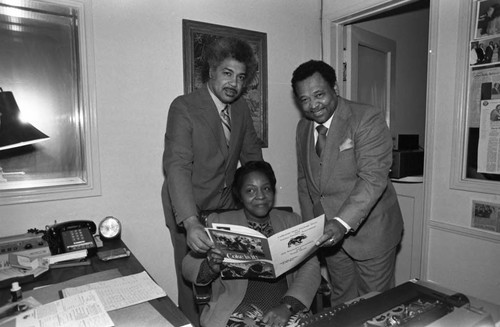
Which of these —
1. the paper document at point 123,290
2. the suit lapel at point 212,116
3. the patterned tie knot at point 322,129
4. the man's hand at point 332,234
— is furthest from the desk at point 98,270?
the patterned tie knot at point 322,129

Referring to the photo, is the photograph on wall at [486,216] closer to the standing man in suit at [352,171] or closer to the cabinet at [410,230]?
the cabinet at [410,230]

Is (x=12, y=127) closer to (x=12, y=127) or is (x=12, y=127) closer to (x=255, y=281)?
(x=12, y=127)

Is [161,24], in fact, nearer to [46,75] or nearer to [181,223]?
[46,75]

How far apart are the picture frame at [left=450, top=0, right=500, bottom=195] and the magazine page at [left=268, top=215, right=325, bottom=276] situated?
1288 millimetres

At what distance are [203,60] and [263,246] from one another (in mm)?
1601

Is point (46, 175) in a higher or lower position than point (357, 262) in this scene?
higher

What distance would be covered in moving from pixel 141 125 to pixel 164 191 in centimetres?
49

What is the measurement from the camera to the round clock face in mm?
1964

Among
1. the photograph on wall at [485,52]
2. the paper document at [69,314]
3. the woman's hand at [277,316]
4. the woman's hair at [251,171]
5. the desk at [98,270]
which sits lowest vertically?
the woman's hand at [277,316]

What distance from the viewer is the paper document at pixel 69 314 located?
1041mm

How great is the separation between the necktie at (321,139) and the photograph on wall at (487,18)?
3.63 ft

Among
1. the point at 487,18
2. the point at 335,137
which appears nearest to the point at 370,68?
the point at 487,18

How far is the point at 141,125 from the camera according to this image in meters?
2.31

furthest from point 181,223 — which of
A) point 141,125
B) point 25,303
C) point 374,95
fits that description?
point 374,95
